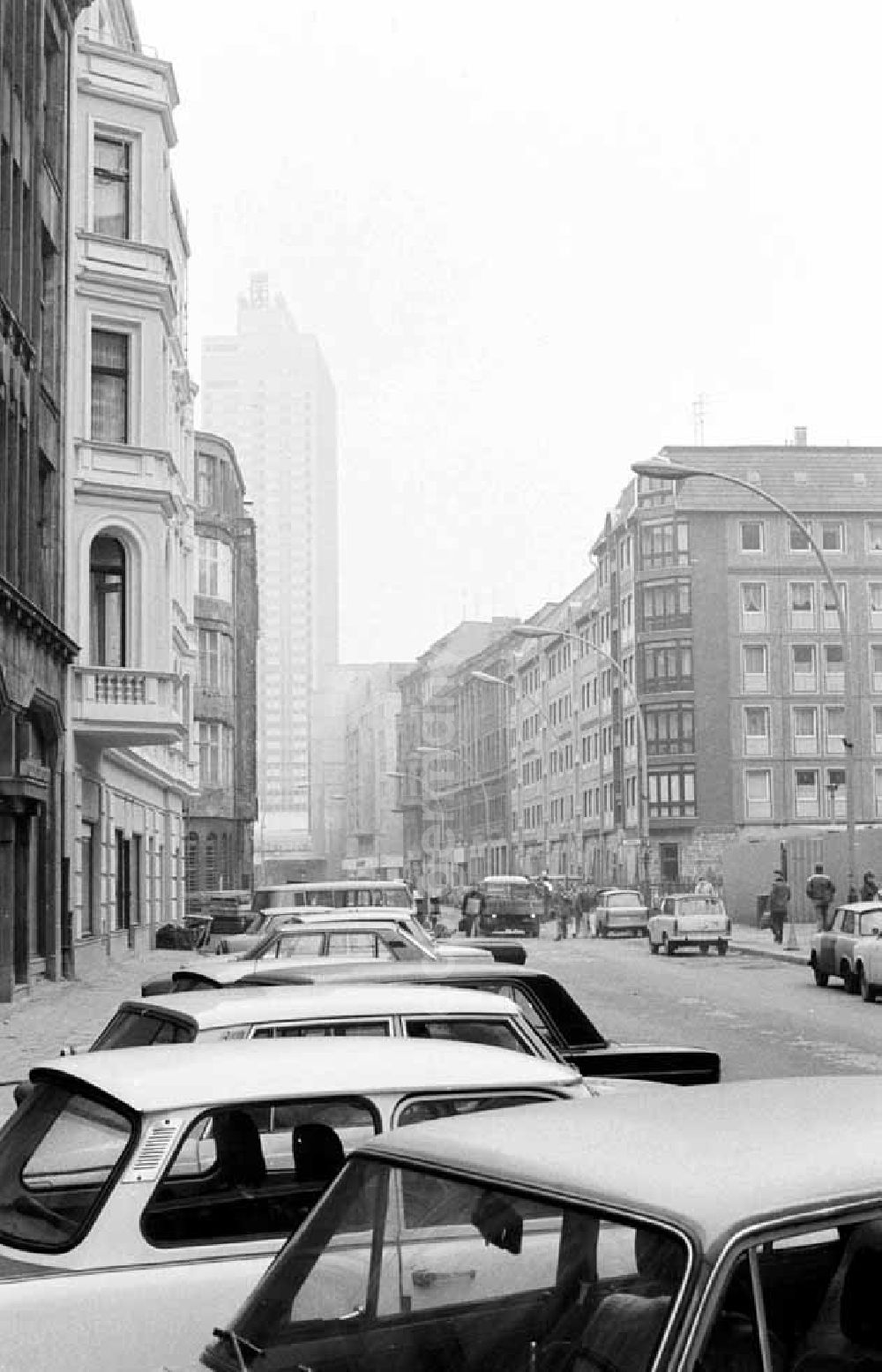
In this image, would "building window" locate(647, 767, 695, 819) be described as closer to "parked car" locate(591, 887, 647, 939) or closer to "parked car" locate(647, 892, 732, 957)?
"parked car" locate(591, 887, 647, 939)

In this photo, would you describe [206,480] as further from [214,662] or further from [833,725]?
[833,725]

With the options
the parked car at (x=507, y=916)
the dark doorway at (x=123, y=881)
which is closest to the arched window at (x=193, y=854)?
the parked car at (x=507, y=916)

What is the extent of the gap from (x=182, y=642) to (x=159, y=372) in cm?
1565

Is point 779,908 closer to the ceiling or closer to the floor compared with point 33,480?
closer to the floor

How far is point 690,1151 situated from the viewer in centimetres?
332

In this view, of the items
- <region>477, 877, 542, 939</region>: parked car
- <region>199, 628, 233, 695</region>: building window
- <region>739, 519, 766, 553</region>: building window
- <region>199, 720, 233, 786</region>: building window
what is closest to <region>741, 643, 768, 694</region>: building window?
<region>739, 519, 766, 553</region>: building window

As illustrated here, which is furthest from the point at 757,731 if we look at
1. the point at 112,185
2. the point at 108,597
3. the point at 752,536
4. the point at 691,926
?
the point at 112,185

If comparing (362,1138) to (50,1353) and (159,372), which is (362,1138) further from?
(159,372)

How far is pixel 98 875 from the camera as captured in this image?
35750 millimetres

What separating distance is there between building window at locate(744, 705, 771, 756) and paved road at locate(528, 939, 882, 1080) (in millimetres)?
43847

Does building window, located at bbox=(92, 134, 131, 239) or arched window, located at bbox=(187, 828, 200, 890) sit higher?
building window, located at bbox=(92, 134, 131, 239)

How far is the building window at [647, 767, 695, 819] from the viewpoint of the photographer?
82312mm

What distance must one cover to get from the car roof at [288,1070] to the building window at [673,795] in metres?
77.3

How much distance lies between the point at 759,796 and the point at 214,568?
86.9ft
